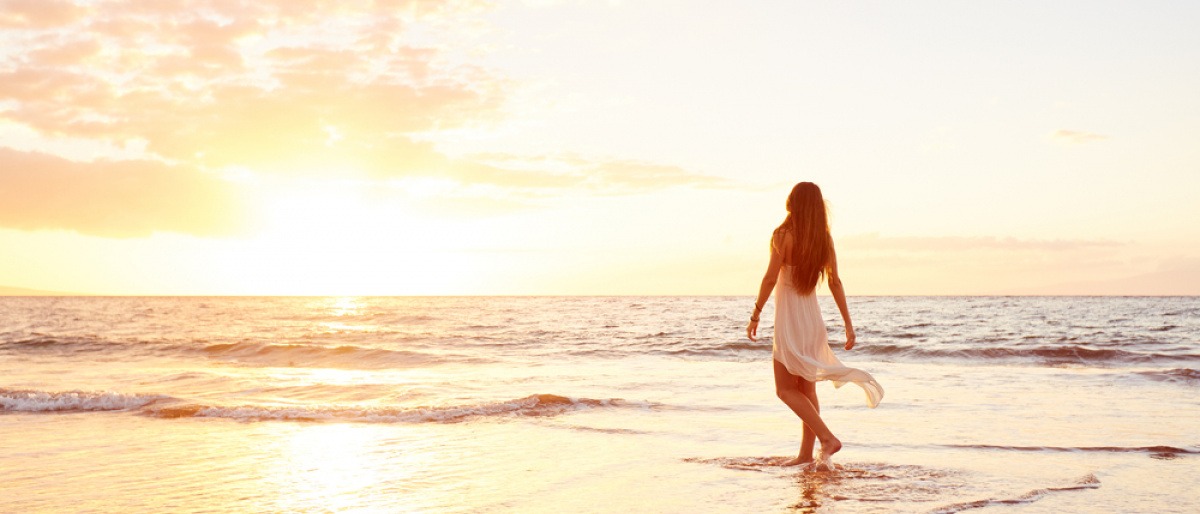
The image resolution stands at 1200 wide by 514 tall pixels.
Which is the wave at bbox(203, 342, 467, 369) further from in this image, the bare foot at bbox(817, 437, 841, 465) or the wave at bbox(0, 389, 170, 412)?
the bare foot at bbox(817, 437, 841, 465)

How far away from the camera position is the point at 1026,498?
555cm

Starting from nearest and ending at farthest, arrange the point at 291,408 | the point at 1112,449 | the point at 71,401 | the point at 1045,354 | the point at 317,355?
the point at 1112,449 < the point at 291,408 < the point at 71,401 < the point at 1045,354 < the point at 317,355

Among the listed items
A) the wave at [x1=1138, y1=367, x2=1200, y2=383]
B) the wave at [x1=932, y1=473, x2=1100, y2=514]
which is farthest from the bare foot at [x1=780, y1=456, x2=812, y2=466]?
the wave at [x1=1138, y1=367, x2=1200, y2=383]

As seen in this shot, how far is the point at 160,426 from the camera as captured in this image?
898cm

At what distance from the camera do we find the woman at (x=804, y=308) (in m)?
6.14

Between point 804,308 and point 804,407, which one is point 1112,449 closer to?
point 804,407

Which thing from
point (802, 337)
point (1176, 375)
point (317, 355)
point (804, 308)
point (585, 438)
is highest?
point (804, 308)

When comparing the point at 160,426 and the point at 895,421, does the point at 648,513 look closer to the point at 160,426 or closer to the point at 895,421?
the point at 895,421

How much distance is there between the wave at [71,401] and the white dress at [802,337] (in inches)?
338

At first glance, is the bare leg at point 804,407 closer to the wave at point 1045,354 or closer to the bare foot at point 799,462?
the bare foot at point 799,462

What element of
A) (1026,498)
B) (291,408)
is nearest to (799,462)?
(1026,498)

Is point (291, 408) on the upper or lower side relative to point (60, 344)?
upper

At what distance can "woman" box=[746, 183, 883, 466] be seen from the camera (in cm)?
614

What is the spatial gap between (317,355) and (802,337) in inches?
674
